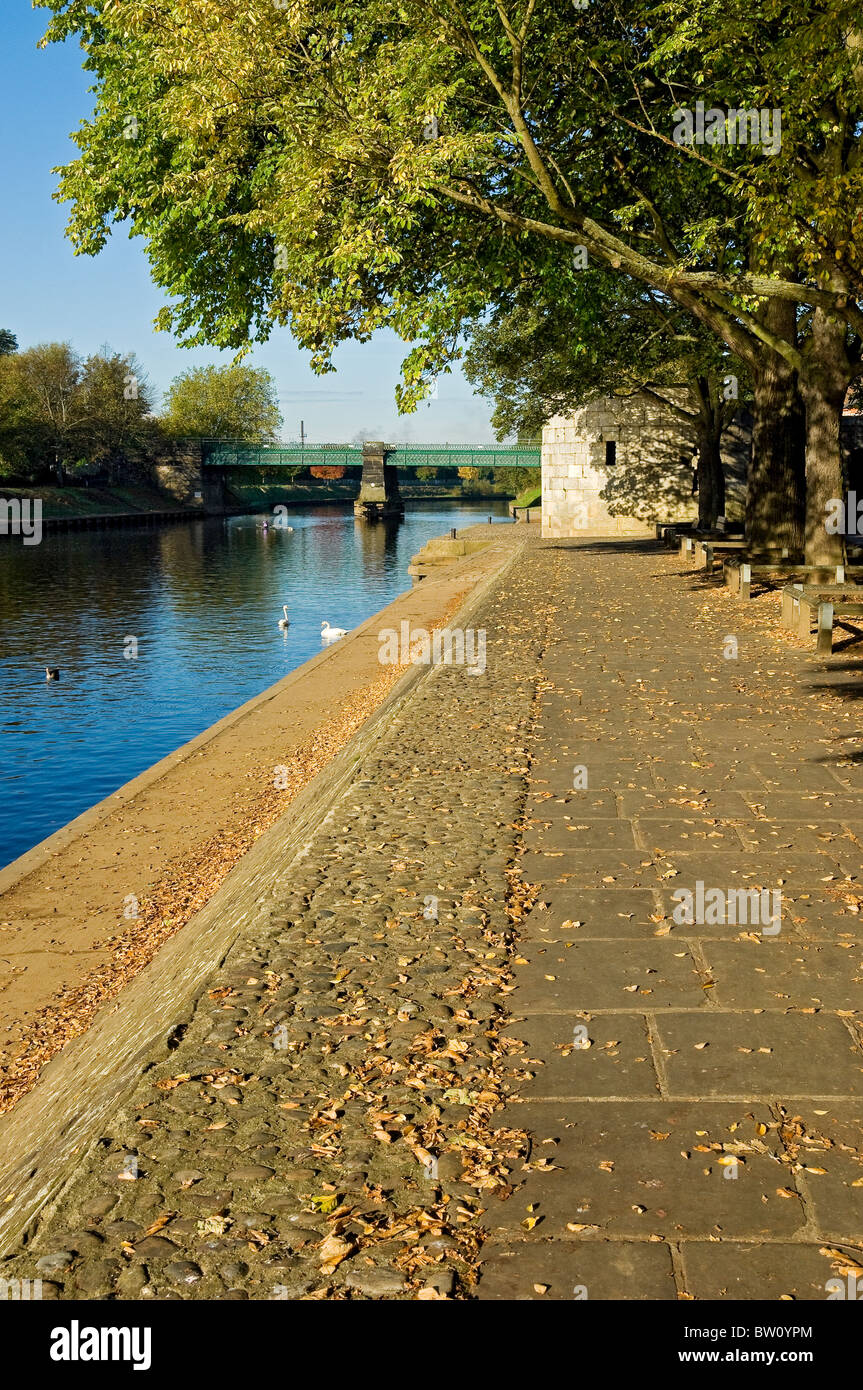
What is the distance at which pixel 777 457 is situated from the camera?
2278 centimetres

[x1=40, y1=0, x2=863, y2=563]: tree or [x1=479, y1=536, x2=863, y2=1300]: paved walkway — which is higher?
[x1=40, y1=0, x2=863, y2=563]: tree

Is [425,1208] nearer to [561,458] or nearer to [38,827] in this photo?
[38,827]

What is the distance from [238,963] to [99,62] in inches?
973

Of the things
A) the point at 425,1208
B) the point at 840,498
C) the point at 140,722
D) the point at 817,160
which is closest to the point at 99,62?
the point at 140,722

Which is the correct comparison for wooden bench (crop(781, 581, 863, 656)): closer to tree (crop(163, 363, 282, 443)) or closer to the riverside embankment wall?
the riverside embankment wall

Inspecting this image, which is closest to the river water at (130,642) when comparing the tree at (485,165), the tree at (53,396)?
the tree at (485,165)

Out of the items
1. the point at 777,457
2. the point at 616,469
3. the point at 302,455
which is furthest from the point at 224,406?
the point at 777,457

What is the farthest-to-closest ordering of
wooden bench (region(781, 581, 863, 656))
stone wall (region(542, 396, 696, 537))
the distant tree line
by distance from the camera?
the distant tree line → stone wall (region(542, 396, 696, 537)) → wooden bench (region(781, 581, 863, 656))

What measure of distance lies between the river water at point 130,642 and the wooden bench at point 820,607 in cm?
979

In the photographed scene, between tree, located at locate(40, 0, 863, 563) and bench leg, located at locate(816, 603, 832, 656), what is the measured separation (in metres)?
4.00

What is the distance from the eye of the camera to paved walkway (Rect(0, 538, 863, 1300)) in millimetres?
3812

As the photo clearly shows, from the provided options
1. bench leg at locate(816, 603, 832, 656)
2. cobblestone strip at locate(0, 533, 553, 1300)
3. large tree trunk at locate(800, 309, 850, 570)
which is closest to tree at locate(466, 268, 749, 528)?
large tree trunk at locate(800, 309, 850, 570)

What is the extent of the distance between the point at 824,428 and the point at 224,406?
383ft

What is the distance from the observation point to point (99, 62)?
25109 mm
